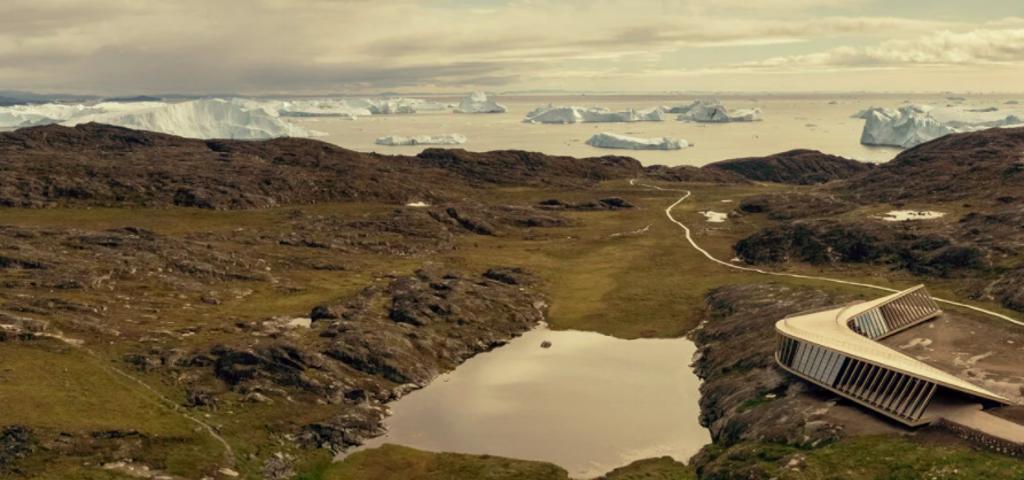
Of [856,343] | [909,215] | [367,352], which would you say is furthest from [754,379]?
[909,215]

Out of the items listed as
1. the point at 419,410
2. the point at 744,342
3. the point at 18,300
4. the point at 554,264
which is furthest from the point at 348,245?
the point at 744,342

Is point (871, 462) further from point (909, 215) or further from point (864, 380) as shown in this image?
point (909, 215)

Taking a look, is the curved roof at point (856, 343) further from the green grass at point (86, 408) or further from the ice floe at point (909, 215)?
the ice floe at point (909, 215)

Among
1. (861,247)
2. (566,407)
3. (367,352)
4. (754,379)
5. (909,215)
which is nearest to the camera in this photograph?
Answer: (754,379)

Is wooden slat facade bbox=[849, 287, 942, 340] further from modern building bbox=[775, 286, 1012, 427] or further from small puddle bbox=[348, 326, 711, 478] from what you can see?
small puddle bbox=[348, 326, 711, 478]

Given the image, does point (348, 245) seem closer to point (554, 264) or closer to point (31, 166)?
point (554, 264)

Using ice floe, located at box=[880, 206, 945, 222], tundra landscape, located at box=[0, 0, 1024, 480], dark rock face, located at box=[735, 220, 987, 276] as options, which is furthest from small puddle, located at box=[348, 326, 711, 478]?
ice floe, located at box=[880, 206, 945, 222]

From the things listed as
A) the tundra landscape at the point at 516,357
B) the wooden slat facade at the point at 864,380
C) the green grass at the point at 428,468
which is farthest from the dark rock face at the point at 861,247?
the green grass at the point at 428,468
